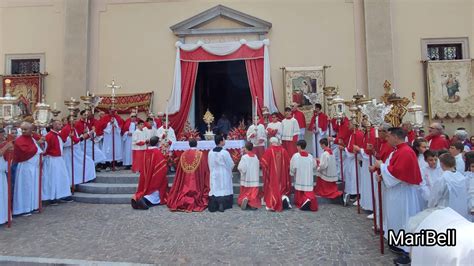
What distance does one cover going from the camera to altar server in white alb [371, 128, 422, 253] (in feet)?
15.1

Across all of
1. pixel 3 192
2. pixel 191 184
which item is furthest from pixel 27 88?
pixel 191 184

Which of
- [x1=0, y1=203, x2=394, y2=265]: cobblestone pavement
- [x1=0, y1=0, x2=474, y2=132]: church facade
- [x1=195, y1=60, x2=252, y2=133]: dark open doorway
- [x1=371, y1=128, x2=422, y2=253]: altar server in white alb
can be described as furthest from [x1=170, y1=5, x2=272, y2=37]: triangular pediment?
[x1=371, y1=128, x2=422, y2=253]: altar server in white alb

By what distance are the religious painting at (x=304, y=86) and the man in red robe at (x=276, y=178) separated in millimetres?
3960

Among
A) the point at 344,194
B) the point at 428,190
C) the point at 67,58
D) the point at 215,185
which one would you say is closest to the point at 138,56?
the point at 67,58

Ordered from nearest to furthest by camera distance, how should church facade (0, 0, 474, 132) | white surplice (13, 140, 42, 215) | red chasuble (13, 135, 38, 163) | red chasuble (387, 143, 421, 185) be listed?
red chasuble (387, 143, 421, 185) < red chasuble (13, 135, 38, 163) < white surplice (13, 140, 42, 215) < church facade (0, 0, 474, 132)

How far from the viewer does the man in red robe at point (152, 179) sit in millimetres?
8000

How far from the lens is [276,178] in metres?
7.82

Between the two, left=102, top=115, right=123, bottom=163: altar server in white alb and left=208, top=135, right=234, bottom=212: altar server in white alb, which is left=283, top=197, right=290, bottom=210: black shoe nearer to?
left=208, top=135, right=234, bottom=212: altar server in white alb

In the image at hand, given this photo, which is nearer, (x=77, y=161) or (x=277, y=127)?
(x=77, y=161)

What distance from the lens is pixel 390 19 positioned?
11.8 meters

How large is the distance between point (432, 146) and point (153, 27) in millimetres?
9774

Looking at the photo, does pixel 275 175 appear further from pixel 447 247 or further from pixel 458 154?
pixel 447 247

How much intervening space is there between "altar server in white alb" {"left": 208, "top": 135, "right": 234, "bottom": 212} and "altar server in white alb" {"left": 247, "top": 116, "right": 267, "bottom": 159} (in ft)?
5.49

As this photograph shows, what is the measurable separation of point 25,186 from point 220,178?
411 centimetres
